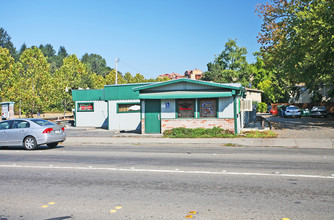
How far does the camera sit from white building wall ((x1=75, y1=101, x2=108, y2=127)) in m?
30.7

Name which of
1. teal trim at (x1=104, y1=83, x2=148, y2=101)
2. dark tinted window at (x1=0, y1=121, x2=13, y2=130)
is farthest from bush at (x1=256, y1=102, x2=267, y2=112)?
dark tinted window at (x1=0, y1=121, x2=13, y2=130)

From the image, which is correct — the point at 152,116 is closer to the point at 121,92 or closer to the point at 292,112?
the point at 121,92

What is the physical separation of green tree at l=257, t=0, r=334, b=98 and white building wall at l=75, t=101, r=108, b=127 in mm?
16598

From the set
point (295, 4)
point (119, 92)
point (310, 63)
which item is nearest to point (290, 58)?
point (310, 63)

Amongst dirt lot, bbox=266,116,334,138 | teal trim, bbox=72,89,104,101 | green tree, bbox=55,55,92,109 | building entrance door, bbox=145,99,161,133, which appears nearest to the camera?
dirt lot, bbox=266,116,334,138

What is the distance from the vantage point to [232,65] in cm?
7069

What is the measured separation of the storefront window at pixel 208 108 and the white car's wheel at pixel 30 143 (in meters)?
10.5

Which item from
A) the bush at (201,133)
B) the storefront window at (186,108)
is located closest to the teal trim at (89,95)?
the storefront window at (186,108)

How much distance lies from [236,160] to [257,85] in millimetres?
65813

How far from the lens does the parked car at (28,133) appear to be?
14.7m

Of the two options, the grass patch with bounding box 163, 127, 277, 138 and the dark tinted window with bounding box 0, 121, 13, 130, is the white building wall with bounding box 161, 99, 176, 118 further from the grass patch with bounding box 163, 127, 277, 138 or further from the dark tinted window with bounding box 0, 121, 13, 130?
the dark tinted window with bounding box 0, 121, 13, 130

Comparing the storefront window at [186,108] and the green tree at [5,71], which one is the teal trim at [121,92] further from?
the green tree at [5,71]

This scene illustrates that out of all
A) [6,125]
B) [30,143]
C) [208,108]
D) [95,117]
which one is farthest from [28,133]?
[95,117]

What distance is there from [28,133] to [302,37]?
61.6ft
